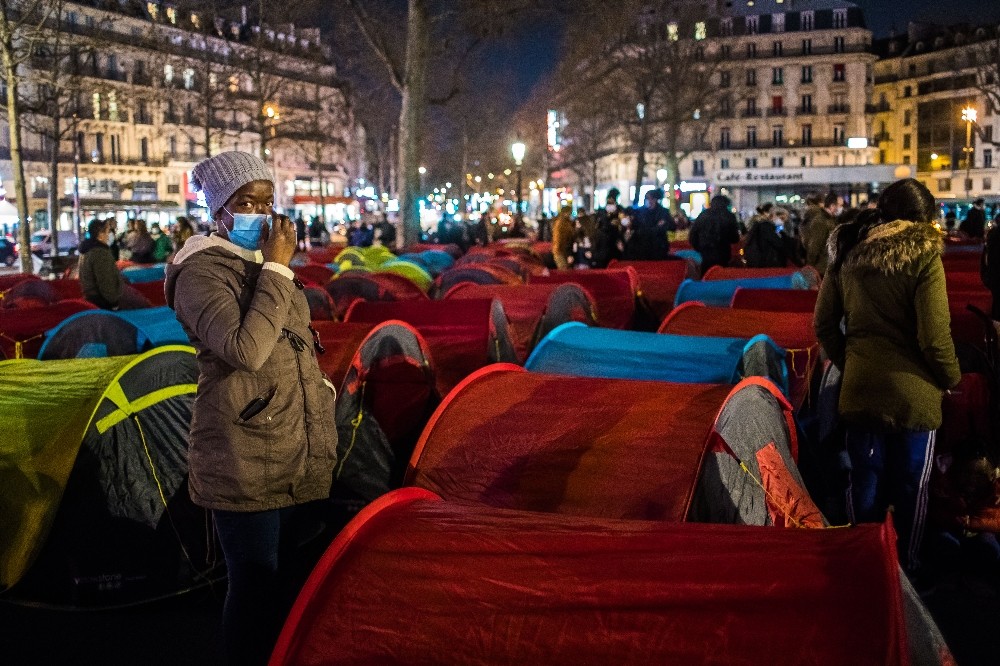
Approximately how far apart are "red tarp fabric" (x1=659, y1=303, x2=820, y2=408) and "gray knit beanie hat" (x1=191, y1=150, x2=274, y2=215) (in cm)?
479

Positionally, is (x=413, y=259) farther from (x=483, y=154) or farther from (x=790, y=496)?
(x=483, y=154)

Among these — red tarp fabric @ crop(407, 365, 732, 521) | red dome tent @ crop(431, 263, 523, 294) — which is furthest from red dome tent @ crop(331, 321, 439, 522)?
red dome tent @ crop(431, 263, 523, 294)

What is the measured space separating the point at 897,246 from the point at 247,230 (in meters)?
2.82

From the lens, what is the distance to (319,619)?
114 inches

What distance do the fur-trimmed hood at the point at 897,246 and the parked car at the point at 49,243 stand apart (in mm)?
39350

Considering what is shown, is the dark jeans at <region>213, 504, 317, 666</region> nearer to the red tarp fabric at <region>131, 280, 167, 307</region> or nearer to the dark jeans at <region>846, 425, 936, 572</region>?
the dark jeans at <region>846, 425, 936, 572</region>

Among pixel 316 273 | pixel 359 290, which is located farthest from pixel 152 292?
pixel 316 273

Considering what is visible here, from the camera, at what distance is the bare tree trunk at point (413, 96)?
2169 centimetres

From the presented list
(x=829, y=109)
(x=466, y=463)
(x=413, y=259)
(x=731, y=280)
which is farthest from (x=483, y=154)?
(x=466, y=463)

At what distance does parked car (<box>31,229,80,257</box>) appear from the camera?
41500 millimetres

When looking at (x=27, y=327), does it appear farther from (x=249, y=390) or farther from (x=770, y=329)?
(x=249, y=390)

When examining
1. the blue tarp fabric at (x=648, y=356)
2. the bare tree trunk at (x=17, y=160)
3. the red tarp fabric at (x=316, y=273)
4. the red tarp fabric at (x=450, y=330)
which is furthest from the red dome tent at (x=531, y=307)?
the bare tree trunk at (x=17, y=160)

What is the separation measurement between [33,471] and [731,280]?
708 centimetres

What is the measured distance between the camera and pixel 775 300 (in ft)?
30.9
